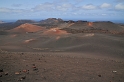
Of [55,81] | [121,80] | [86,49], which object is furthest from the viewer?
[86,49]

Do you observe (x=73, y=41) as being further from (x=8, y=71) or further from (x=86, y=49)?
(x=8, y=71)

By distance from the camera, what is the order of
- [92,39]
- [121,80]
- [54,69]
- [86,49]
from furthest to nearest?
[92,39] → [86,49] → [54,69] → [121,80]

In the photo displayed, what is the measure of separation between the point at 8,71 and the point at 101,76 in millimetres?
3461

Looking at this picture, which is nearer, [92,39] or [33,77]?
[33,77]

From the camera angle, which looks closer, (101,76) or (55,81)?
(55,81)

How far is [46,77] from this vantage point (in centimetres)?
586

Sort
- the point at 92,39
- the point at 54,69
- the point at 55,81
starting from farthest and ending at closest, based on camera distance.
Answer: the point at 92,39
the point at 54,69
the point at 55,81

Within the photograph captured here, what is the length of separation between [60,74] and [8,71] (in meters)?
1.91

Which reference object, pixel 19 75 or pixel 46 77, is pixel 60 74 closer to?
pixel 46 77

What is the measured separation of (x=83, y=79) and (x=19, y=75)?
222 centimetres

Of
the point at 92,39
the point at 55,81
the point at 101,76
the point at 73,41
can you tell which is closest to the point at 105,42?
the point at 92,39

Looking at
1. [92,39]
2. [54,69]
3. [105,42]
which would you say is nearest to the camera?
[54,69]

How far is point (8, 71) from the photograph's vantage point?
6219mm

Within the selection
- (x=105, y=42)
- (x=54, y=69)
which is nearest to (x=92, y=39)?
(x=105, y=42)
